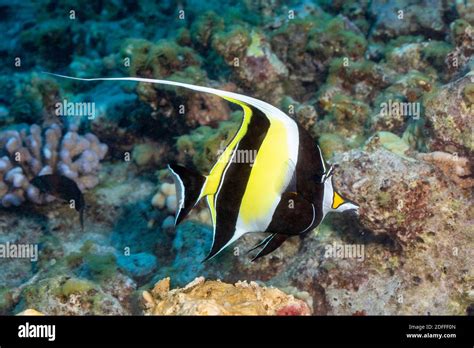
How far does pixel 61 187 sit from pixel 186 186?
3304 millimetres

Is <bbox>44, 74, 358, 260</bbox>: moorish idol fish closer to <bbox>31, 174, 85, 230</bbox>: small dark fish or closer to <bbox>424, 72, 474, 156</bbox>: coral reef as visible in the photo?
<bbox>424, 72, 474, 156</bbox>: coral reef

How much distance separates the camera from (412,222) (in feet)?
10.8

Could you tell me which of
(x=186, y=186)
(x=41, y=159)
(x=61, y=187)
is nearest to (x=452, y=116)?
(x=186, y=186)

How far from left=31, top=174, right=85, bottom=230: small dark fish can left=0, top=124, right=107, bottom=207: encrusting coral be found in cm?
42

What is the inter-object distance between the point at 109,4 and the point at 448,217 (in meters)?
9.37

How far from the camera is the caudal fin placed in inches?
74.0

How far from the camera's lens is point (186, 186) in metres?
1.89

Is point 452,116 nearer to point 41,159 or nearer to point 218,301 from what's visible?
point 218,301

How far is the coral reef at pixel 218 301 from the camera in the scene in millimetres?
2326

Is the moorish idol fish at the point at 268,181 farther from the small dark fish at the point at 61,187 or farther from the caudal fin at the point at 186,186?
the small dark fish at the point at 61,187

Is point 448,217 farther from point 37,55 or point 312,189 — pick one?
point 37,55

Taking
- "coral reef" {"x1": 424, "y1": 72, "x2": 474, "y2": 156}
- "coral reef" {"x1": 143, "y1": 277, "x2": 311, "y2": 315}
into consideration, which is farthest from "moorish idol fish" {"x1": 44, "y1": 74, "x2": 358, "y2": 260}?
"coral reef" {"x1": 424, "y1": 72, "x2": 474, "y2": 156}

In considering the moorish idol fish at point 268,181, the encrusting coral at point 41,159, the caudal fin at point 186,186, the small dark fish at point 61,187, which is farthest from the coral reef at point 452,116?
the encrusting coral at point 41,159
